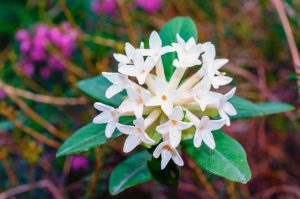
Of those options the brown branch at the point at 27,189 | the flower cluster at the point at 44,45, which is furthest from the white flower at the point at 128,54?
the flower cluster at the point at 44,45

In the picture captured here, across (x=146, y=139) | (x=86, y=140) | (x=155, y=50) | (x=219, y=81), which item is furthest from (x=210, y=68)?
(x=86, y=140)

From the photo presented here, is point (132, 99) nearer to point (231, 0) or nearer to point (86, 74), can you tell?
A: point (86, 74)

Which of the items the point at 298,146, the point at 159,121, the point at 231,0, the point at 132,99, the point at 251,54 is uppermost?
the point at 132,99

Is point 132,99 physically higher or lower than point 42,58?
higher

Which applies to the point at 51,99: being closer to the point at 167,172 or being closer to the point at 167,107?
the point at 167,172

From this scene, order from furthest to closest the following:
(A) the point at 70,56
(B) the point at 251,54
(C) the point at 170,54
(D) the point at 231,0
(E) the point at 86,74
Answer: (D) the point at 231,0, (B) the point at 251,54, (A) the point at 70,56, (E) the point at 86,74, (C) the point at 170,54

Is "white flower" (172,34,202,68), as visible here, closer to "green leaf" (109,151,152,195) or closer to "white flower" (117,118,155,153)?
"white flower" (117,118,155,153)

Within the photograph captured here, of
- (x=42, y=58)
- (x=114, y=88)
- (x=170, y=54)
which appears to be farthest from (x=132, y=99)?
(x=42, y=58)
